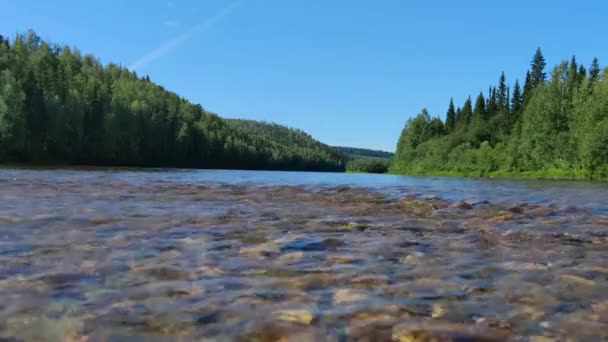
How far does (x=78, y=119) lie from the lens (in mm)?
88250

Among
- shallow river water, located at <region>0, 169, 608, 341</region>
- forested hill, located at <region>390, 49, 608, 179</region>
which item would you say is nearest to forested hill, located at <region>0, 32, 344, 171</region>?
forested hill, located at <region>390, 49, 608, 179</region>

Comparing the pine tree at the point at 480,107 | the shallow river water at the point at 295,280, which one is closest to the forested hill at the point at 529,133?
the pine tree at the point at 480,107

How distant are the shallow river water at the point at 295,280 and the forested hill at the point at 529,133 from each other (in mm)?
57855

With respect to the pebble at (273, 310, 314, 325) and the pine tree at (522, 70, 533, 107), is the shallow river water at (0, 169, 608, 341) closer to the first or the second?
the pebble at (273, 310, 314, 325)

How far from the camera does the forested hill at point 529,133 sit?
64125mm

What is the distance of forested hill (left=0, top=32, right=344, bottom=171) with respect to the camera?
74500 millimetres

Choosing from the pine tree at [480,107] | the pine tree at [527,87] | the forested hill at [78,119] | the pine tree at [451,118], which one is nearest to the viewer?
the forested hill at [78,119]

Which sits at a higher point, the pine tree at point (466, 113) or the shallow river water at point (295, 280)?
the pine tree at point (466, 113)

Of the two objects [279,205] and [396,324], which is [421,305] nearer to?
[396,324]

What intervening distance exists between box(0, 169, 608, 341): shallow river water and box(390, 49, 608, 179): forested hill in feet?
190

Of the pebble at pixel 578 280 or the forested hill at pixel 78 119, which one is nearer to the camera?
the pebble at pixel 578 280

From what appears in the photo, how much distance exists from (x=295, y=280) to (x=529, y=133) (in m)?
86.3

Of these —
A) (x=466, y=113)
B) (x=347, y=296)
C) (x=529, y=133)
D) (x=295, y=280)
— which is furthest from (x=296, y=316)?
(x=466, y=113)

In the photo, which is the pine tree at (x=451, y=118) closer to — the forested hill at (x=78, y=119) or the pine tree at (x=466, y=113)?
the pine tree at (x=466, y=113)
